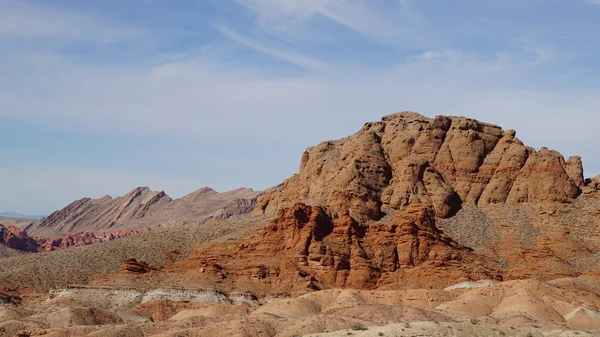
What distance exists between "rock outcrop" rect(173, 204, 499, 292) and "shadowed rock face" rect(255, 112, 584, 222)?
7551mm

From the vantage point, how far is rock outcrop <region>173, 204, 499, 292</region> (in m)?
117

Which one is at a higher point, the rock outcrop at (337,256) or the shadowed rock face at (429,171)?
the shadowed rock face at (429,171)

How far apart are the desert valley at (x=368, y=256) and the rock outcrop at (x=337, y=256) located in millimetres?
205

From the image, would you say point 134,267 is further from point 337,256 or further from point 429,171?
point 429,171

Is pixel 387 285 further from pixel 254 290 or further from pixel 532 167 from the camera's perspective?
pixel 532 167

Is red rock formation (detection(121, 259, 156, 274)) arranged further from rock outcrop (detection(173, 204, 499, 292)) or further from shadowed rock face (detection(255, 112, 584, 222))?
shadowed rock face (detection(255, 112, 584, 222))

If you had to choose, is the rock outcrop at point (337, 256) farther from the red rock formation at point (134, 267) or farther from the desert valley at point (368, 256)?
the red rock formation at point (134, 267)

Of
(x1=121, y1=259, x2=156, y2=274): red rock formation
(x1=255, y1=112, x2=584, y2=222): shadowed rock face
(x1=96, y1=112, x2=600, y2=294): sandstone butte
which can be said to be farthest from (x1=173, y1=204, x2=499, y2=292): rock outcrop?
(x1=255, y1=112, x2=584, y2=222): shadowed rock face

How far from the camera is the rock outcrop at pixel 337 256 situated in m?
117

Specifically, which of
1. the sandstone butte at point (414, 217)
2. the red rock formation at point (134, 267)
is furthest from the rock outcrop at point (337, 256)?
the red rock formation at point (134, 267)

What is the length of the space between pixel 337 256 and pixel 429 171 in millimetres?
26627

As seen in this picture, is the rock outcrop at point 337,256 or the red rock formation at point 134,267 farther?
the red rock formation at point 134,267

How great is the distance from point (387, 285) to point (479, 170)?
3425 cm

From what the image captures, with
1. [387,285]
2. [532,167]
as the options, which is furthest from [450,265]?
[532,167]
